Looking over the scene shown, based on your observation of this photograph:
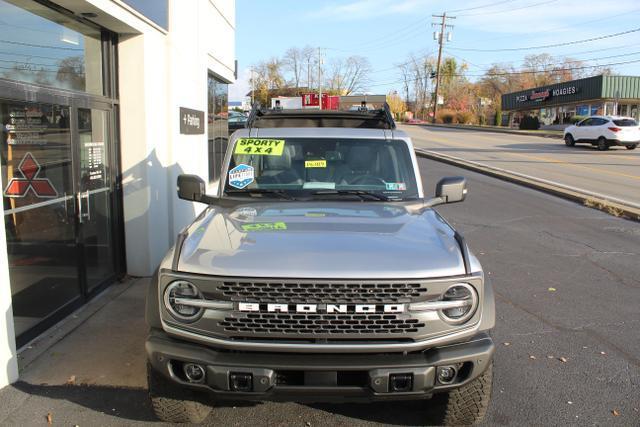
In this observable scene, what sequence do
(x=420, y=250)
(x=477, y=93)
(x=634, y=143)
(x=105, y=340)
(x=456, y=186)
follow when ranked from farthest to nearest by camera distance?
(x=477, y=93) < (x=634, y=143) < (x=105, y=340) < (x=456, y=186) < (x=420, y=250)

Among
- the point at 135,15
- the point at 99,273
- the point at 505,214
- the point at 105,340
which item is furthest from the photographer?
the point at 505,214

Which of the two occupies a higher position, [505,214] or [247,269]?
[247,269]

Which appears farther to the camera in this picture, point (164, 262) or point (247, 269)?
point (164, 262)

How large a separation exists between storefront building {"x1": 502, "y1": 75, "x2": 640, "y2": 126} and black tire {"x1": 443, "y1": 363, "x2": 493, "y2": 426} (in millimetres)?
48913

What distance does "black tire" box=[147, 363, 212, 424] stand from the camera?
10.3ft

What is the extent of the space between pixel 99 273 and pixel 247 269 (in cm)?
383

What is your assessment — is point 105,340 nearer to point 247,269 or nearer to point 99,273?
point 99,273

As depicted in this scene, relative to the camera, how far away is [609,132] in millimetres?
27047

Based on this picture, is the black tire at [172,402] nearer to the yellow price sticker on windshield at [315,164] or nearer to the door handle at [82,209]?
the yellow price sticker on windshield at [315,164]

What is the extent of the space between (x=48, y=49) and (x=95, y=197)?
5.10 feet

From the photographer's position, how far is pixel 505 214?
1098 cm

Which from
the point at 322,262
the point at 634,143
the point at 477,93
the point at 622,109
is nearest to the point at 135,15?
the point at 322,262

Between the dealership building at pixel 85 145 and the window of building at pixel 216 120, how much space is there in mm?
2546

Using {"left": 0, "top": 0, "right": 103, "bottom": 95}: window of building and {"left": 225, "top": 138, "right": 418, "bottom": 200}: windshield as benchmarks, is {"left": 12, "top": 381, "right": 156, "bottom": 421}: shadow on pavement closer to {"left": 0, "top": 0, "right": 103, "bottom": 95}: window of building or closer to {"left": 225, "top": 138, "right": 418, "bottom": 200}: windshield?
{"left": 225, "top": 138, "right": 418, "bottom": 200}: windshield
